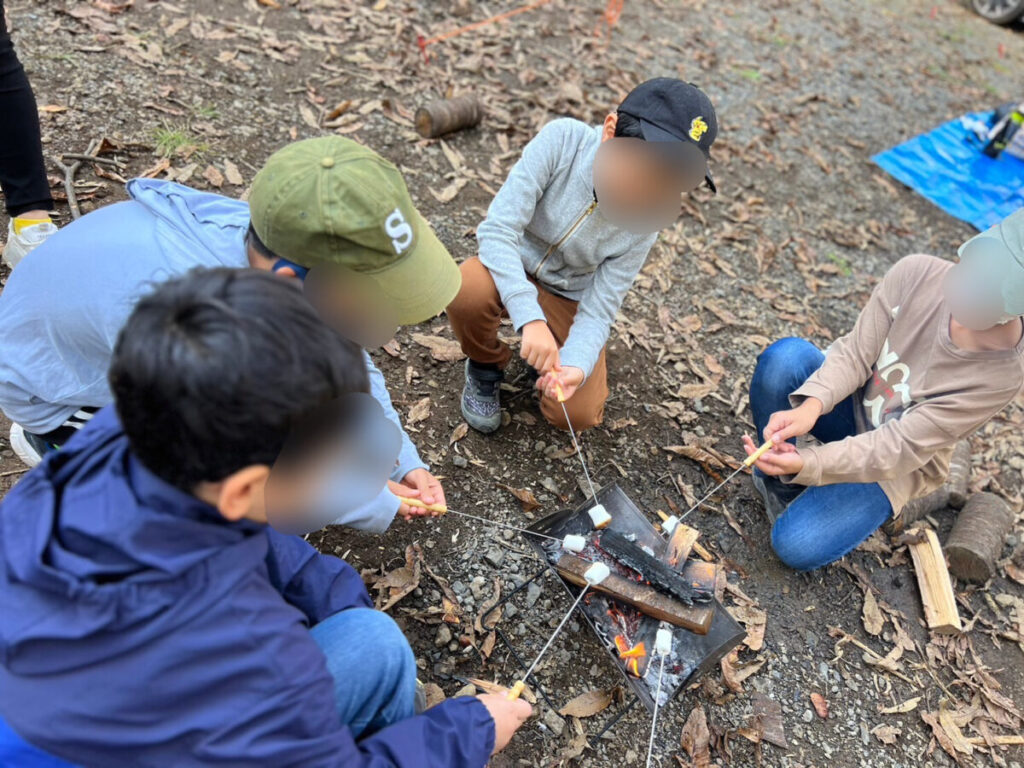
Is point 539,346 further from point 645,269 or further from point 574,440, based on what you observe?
point 645,269

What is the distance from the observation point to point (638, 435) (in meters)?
3.71

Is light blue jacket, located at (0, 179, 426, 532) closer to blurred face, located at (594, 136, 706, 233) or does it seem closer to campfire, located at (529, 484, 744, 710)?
blurred face, located at (594, 136, 706, 233)

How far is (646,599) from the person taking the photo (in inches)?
98.0

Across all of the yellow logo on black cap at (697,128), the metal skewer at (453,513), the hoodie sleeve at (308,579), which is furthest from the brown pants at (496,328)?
the hoodie sleeve at (308,579)

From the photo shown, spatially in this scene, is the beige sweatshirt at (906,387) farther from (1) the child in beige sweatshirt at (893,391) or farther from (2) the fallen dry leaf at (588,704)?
(2) the fallen dry leaf at (588,704)

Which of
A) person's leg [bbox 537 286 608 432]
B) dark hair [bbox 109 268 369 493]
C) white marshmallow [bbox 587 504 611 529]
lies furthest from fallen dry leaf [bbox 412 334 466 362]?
dark hair [bbox 109 268 369 493]

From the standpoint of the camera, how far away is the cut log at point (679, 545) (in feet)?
9.05

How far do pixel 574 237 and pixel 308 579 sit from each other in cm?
184

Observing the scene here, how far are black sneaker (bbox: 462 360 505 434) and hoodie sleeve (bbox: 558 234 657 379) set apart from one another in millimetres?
416

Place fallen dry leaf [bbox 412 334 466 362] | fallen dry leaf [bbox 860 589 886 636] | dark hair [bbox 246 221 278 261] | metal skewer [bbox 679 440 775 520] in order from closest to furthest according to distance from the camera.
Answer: dark hair [bbox 246 221 278 261] < metal skewer [bbox 679 440 775 520] < fallen dry leaf [bbox 860 589 886 636] < fallen dry leaf [bbox 412 334 466 362]

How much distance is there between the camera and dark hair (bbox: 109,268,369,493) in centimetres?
124

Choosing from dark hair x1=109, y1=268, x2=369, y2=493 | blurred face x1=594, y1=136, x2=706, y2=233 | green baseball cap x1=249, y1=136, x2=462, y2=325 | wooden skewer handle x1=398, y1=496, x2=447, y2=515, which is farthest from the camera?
blurred face x1=594, y1=136, x2=706, y2=233

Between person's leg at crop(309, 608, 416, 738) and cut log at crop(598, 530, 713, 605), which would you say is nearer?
person's leg at crop(309, 608, 416, 738)

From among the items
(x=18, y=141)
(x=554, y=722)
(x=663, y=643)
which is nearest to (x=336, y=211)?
(x=663, y=643)
